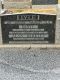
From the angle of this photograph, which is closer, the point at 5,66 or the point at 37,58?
the point at 5,66

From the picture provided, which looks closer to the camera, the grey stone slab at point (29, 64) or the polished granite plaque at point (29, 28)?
the grey stone slab at point (29, 64)

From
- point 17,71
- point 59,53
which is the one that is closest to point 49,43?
point 59,53

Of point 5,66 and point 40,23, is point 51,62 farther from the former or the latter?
point 40,23

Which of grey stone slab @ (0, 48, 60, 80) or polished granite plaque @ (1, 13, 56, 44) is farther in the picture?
polished granite plaque @ (1, 13, 56, 44)

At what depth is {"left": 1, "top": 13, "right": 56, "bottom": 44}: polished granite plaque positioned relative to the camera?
9562mm

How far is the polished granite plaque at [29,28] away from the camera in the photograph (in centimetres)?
956

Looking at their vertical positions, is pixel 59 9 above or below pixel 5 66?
above

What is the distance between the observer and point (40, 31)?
9.63m

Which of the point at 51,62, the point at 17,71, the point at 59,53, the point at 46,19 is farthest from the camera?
the point at 46,19

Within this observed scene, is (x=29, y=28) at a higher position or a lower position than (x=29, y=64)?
higher

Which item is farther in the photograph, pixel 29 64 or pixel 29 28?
pixel 29 28

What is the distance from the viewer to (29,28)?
379 inches

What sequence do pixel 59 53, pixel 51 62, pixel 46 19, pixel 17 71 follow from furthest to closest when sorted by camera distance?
1. pixel 46 19
2. pixel 59 53
3. pixel 51 62
4. pixel 17 71

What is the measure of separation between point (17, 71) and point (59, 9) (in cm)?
294
